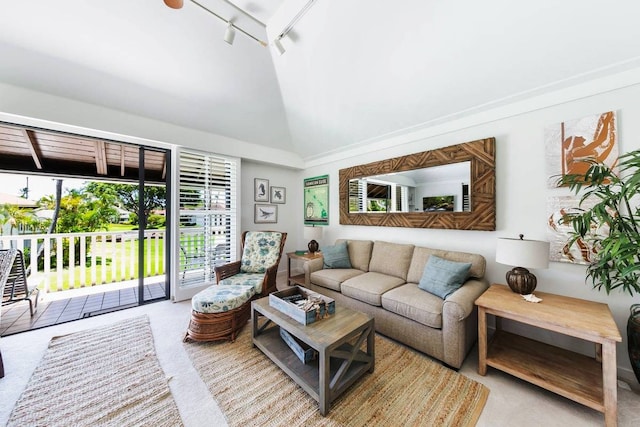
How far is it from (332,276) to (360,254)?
2.02ft

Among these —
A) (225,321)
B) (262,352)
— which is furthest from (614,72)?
(225,321)

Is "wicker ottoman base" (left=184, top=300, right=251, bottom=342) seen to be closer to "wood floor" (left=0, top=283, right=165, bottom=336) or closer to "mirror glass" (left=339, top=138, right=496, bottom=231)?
"wood floor" (left=0, top=283, right=165, bottom=336)

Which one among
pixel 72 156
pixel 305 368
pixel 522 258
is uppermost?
pixel 72 156

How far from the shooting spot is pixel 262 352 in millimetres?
2051

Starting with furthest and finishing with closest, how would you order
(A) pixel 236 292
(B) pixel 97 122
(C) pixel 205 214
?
(C) pixel 205 214, (B) pixel 97 122, (A) pixel 236 292

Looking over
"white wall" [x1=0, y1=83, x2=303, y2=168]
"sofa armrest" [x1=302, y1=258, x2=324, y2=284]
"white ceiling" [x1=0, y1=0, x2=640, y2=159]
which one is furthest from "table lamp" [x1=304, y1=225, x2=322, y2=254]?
"white ceiling" [x1=0, y1=0, x2=640, y2=159]

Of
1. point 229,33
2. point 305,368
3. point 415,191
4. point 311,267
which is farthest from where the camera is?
point 311,267

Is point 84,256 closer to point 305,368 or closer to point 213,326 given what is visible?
point 213,326

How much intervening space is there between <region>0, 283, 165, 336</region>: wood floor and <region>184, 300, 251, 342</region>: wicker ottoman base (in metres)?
1.57

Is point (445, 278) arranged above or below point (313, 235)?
below

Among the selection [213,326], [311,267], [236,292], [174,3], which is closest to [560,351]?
[311,267]

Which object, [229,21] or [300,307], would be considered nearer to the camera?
[300,307]

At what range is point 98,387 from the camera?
1.64 m

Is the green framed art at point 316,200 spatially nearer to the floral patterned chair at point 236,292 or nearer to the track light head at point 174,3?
the floral patterned chair at point 236,292
